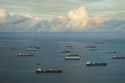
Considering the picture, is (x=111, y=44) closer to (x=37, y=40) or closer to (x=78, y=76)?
(x=78, y=76)

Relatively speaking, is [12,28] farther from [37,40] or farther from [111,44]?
[111,44]

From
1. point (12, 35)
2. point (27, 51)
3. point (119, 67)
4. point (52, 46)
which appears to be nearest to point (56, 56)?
point (52, 46)

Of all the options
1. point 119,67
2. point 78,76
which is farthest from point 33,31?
point 119,67

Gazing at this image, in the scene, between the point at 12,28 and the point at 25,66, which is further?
the point at 25,66

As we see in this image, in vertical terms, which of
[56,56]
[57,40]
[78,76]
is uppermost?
[57,40]

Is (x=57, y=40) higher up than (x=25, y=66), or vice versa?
(x=57, y=40)

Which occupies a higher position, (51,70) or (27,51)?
(27,51)
